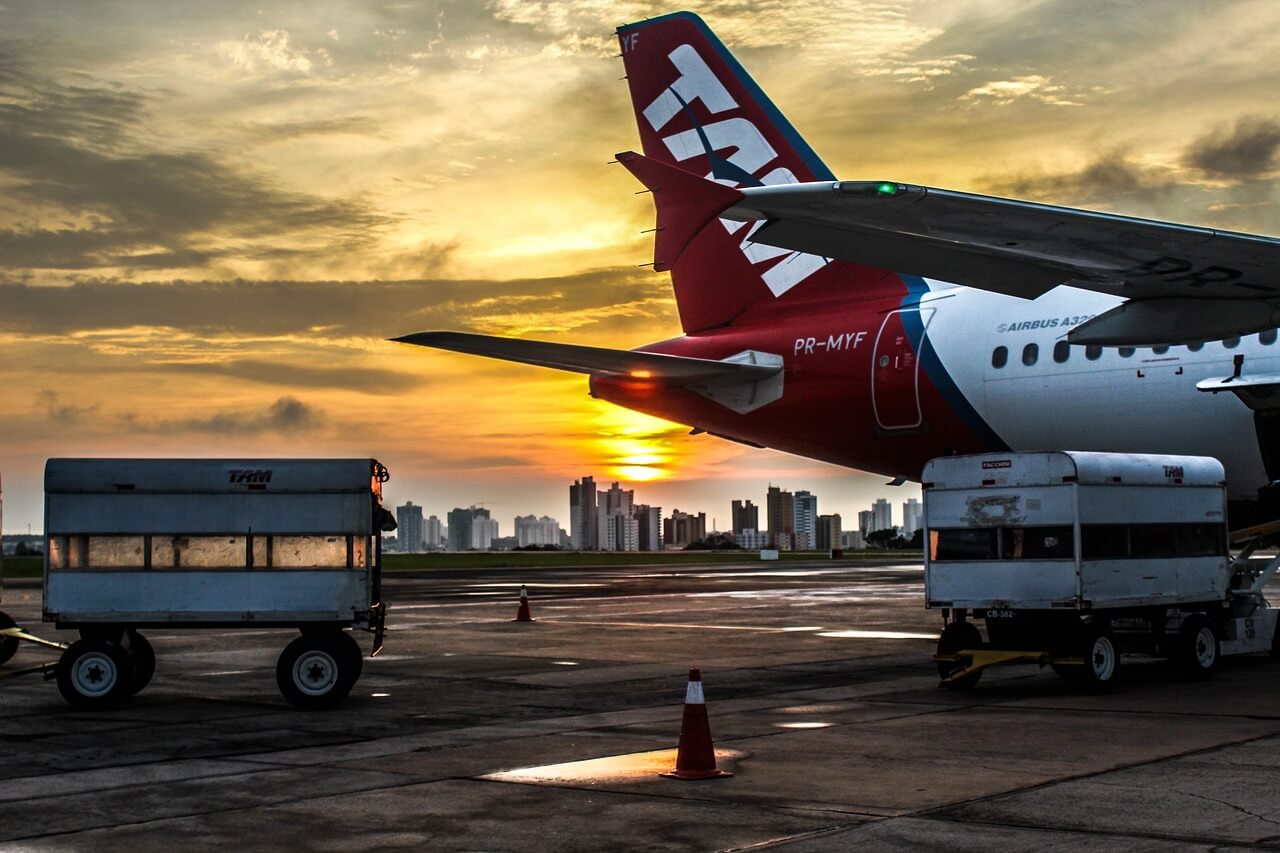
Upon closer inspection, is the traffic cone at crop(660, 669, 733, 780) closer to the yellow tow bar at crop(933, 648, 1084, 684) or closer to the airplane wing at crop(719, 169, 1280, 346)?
the airplane wing at crop(719, 169, 1280, 346)

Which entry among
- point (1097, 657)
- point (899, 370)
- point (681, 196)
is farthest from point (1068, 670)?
point (899, 370)

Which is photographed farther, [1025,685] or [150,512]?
[1025,685]

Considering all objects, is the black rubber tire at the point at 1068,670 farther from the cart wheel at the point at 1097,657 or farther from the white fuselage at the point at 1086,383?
the white fuselage at the point at 1086,383

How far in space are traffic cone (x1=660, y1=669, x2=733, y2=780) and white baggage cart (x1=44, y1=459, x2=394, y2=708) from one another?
6021 mm

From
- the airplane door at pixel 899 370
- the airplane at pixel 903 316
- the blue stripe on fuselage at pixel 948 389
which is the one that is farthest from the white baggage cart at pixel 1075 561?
the airplane door at pixel 899 370

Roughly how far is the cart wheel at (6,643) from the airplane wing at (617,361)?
6704 millimetres

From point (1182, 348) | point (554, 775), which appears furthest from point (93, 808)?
point (1182, 348)

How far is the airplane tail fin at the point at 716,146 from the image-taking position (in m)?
29.4

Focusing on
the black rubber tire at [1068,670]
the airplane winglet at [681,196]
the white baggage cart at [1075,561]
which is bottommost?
the black rubber tire at [1068,670]

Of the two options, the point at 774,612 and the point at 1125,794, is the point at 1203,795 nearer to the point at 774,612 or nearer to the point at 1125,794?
the point at 1125,794

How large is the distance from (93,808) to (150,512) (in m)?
6.73

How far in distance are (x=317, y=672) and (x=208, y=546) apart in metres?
2.02

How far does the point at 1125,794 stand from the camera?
10109 mm

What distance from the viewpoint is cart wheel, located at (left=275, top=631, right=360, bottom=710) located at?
15742 millimetres
